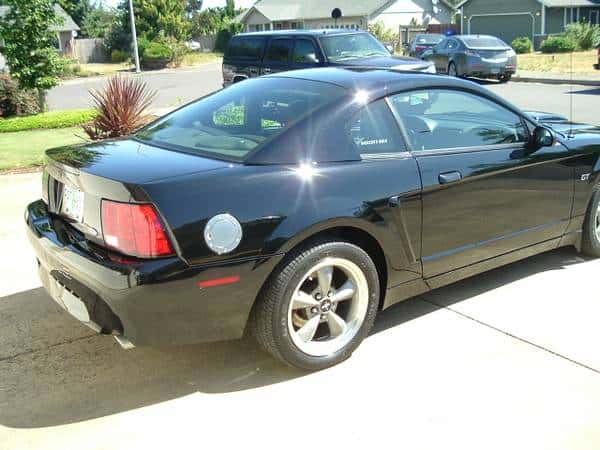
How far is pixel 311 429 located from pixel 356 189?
1241 millimetres

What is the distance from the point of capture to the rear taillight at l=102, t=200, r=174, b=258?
3.02 metres

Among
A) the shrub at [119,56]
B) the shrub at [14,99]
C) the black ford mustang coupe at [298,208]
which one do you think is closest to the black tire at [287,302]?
the black ford mustang coupe at [298,208]

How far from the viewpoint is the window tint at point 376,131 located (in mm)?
3699

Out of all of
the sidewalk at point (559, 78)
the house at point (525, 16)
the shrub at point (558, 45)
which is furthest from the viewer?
the house at point (525, 16)

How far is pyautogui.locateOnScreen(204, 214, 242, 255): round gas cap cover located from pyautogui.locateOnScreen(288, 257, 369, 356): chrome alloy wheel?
1.47ft

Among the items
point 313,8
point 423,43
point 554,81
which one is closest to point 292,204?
point 554,81

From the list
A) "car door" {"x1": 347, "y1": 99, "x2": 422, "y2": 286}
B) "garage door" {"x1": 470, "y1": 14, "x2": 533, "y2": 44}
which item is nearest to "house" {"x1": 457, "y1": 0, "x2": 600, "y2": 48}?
Result: "garage door" {"x1": 470, "y1": 14, "x2": 533, "y2": 44}

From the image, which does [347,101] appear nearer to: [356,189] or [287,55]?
[356,189]

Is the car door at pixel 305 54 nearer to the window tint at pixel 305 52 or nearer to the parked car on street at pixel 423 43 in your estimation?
the window tint at pixel 305 52

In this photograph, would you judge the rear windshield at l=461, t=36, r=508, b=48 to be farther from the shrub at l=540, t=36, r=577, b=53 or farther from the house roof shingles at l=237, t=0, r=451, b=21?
the house roof shingles at l=237, t=0, r=451, b=21

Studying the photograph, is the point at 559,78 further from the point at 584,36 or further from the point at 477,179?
the point at 477,179

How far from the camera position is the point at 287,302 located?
332cm

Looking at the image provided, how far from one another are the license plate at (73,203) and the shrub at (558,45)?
3624cm

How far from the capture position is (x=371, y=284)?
3648 millimetres
